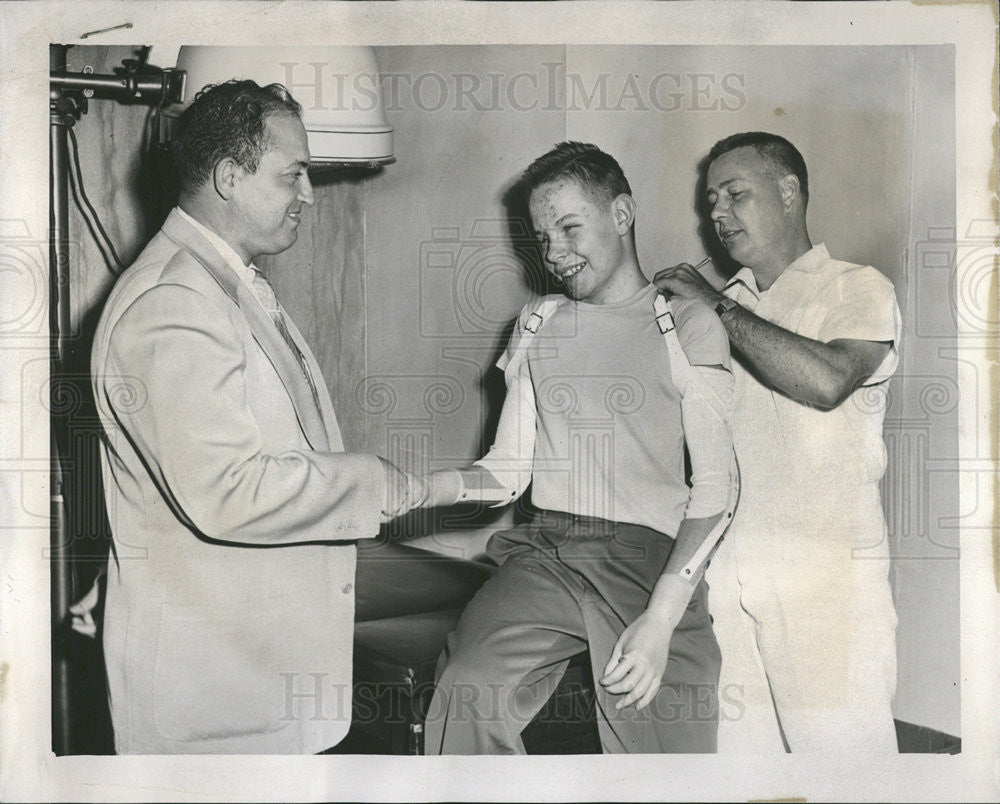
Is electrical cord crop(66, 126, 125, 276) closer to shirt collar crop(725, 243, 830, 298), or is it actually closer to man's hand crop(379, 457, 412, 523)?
man's hand crop(379, 457, 412, 523)

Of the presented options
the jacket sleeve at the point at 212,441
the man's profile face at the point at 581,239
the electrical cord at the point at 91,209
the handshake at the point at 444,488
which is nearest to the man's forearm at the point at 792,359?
the man's profile face at the point at 581,239

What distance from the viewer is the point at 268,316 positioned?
192 cm

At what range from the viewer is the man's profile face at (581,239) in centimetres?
194

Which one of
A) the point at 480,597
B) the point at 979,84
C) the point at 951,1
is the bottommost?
the point at 480,597

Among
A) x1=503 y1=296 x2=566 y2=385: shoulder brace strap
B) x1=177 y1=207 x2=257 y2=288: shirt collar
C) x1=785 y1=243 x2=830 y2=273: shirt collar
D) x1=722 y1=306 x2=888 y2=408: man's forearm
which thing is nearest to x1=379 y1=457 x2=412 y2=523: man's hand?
x1=503 y1=296 x2=566 y2=385: shoulder brace strap

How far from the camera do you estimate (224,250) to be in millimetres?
1900

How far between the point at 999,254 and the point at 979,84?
34cm

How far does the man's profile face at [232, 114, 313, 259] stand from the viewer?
75.4 inches

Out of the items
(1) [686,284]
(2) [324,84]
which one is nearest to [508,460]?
(1) [686,284]

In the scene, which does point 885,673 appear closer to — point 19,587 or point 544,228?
point 544,228

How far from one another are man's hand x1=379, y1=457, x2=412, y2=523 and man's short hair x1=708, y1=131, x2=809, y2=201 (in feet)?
2.83

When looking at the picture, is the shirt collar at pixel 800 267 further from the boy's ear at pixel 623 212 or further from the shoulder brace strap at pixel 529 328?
the shoulder brace strap at pixel 529 328

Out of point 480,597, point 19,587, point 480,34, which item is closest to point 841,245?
point 480,34

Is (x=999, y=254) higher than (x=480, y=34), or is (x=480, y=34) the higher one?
(x=480, y=34)
